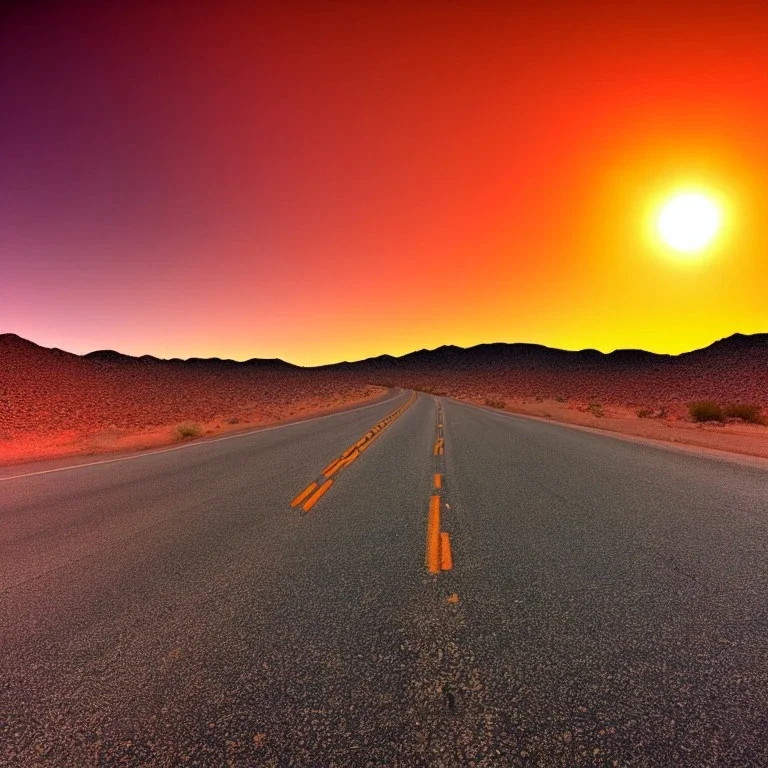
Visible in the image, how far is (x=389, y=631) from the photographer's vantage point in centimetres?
308

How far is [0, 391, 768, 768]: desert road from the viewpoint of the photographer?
2.13 metres

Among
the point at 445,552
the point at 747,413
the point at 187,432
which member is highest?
the point at 747,413

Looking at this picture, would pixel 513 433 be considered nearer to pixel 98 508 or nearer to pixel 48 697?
pixel 98 508

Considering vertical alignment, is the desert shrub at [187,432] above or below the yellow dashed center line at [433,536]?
above

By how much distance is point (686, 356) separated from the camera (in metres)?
110

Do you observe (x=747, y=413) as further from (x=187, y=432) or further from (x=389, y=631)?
(x=187, y=432)

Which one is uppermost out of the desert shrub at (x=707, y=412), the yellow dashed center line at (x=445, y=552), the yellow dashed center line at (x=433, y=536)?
the desert shrub at (x=707, y=412)

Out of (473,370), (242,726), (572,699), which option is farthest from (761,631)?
(473,370)

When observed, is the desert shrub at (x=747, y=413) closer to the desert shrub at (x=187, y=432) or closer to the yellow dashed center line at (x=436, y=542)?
the yellow dashed center line at (x=436, y=542)

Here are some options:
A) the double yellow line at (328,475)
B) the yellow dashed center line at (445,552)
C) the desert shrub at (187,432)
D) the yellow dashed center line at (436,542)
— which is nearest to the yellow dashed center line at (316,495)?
the double yellow line at (328,475)

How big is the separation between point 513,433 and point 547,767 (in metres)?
14.6

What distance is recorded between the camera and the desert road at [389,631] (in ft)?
6.98

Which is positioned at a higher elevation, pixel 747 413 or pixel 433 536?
pixel 747 413

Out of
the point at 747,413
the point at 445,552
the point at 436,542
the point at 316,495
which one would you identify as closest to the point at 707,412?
the point at 747,413
